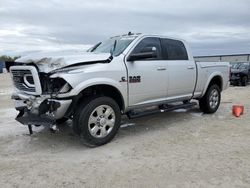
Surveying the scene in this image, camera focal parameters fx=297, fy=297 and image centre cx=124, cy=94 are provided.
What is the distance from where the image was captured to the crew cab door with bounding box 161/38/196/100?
21.6 feet

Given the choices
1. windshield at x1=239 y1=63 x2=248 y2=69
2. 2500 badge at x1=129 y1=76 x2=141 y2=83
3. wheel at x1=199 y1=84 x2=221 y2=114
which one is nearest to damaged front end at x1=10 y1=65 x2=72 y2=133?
2500 badge at x1=129 y1=76 x2=141 y2=83

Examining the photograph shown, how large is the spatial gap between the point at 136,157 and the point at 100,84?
1.39 meters

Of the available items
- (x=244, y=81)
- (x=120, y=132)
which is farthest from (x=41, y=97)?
(x=244, y=81)

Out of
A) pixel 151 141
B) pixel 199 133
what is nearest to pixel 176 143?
pixel 151 141

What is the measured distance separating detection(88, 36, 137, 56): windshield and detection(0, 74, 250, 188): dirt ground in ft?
5.66

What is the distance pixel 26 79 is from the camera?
5.30m

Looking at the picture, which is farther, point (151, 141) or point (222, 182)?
point (151, 141)

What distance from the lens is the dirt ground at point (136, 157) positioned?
3.86 meters

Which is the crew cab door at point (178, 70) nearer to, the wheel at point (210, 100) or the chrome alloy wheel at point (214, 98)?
the wheel at point (210, 100)

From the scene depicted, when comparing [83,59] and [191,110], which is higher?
[83,59]

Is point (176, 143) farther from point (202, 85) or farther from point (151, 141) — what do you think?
point (202, 85)

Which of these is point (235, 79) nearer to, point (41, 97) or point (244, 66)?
point (244, 66)

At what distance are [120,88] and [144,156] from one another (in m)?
1.37

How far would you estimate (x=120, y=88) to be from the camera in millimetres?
5457
